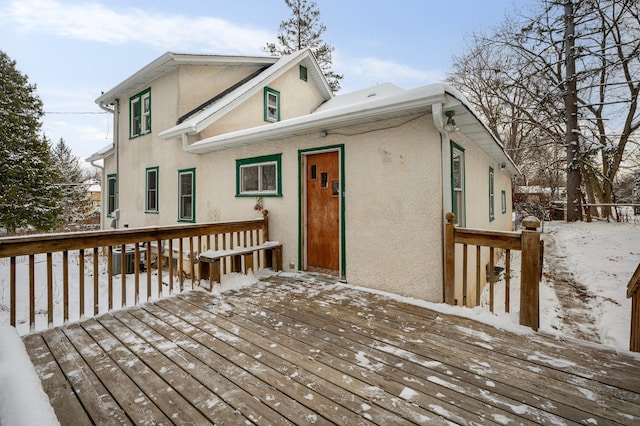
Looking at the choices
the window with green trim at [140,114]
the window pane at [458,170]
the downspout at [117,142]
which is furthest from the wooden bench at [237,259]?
the downspout at [117,142]

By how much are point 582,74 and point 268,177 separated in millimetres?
16743

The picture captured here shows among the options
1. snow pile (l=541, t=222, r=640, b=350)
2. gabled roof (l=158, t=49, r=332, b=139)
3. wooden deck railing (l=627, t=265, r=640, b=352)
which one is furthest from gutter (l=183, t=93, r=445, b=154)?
snow pile (l=541, t=222, r=640, b=350)

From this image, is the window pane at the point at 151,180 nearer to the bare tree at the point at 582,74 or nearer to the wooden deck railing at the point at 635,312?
the wooden deck railing at the point at 635,312

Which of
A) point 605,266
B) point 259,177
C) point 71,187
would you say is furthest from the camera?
point 71,187

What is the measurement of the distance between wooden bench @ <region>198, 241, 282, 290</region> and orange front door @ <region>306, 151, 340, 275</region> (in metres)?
0.63

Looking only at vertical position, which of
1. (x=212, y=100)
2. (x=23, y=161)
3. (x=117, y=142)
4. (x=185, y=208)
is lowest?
(x=185, y=208)

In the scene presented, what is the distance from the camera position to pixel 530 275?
3.01 m

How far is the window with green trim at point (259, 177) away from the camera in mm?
5562

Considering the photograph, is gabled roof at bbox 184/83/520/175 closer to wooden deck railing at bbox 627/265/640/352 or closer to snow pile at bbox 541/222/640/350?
wooden deck railing at bbox 627/265/640/352

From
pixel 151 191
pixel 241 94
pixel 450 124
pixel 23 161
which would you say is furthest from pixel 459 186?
pixel 23 161

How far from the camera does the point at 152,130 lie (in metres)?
9.18

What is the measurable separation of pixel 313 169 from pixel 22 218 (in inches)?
737

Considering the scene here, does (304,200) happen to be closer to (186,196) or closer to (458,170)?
(458,170)

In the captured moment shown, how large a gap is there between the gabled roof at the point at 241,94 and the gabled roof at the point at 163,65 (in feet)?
3.17
